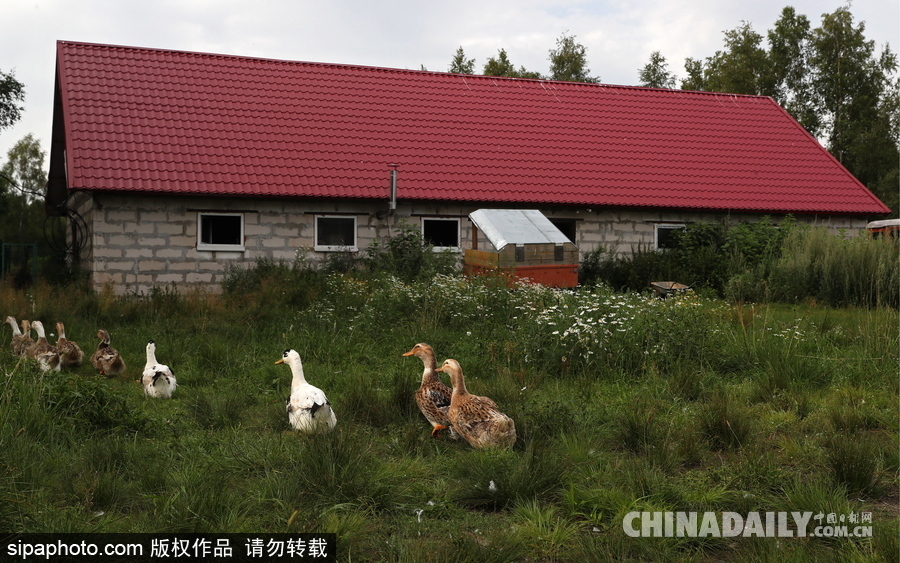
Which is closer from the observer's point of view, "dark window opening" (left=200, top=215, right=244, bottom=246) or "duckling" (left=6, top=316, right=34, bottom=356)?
"duckling" (left=6, top=316, right=34, bottom=356)

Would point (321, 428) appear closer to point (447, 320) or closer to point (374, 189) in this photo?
point (447, 320)

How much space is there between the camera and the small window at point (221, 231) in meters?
16.5

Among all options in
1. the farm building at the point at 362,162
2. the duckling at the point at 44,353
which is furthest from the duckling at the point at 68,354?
the farm building at the point at 362,162

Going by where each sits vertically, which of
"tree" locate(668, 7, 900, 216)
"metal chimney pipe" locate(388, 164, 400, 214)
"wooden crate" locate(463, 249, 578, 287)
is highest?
"tree" locate(668, 7, 900, 216)

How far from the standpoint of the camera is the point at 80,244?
58.2 ft

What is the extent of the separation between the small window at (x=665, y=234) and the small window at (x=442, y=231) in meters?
5.07

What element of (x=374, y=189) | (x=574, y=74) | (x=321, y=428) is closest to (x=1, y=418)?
(x=321, y=428)

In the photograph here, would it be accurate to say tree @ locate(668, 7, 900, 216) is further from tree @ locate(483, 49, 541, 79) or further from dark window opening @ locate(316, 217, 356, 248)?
dark window opening @ locate(316, 217, 356, 248)

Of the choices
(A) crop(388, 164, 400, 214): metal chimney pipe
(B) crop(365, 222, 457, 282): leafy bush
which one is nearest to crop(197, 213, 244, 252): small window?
(B) crop(365, 222, 457, 282): leafy bush

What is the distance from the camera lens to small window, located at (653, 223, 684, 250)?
19391mm

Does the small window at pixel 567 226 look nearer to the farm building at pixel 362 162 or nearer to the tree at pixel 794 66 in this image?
the farm building at pixel 362 162

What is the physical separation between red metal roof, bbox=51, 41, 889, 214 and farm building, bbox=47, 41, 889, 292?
56mm

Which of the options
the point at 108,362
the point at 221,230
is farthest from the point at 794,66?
the point at 108,362

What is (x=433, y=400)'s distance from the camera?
6.44m
